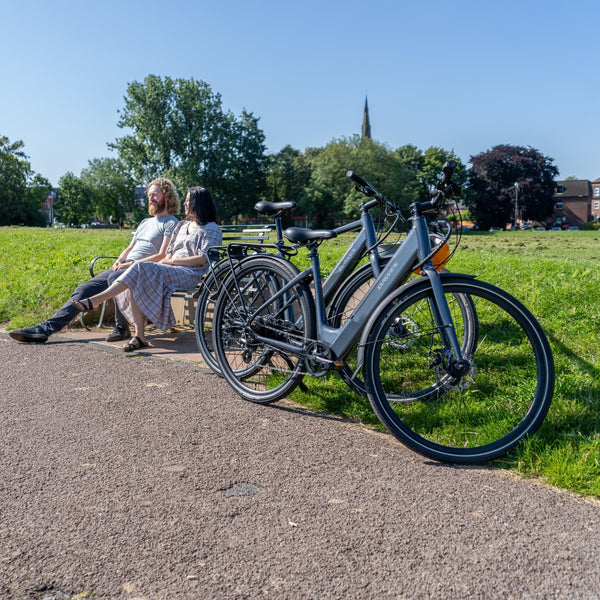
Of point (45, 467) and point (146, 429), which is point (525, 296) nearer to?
point (146, 429)

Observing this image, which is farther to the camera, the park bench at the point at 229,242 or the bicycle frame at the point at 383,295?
the park bench at the point at 229,242

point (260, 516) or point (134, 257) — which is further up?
point (134, 257)

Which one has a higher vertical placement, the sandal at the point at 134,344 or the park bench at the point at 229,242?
the park bench at the point at 229,242

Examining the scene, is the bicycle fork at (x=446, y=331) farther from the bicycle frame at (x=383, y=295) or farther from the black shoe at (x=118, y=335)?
the black shoe at (x=118, y=335)

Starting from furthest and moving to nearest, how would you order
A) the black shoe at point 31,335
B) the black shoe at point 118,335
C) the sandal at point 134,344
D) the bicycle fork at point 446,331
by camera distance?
the black shoe at point 118,335, the black shoe at point 31,335, the sandal at point 134,344, the bicycle fork at point 446,331

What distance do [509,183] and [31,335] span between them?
3497 inches

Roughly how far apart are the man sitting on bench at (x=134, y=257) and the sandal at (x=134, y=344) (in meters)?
0.51

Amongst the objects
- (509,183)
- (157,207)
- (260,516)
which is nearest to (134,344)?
(157,207)

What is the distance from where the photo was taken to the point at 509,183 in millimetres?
86938

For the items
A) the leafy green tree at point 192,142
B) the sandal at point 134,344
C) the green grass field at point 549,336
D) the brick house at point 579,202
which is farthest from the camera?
the brick house at point 579,202

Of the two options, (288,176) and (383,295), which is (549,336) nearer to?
(383,295)

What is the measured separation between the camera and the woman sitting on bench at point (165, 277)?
572cm

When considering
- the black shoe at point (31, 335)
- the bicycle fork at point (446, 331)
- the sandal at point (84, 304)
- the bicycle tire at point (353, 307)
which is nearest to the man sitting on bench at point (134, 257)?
the black shoe at point (31, 335)

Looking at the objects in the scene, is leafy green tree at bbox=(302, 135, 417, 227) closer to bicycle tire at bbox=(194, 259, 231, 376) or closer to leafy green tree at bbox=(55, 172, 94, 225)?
leafy green tree at bbox=(55, 172, 94, 225)
